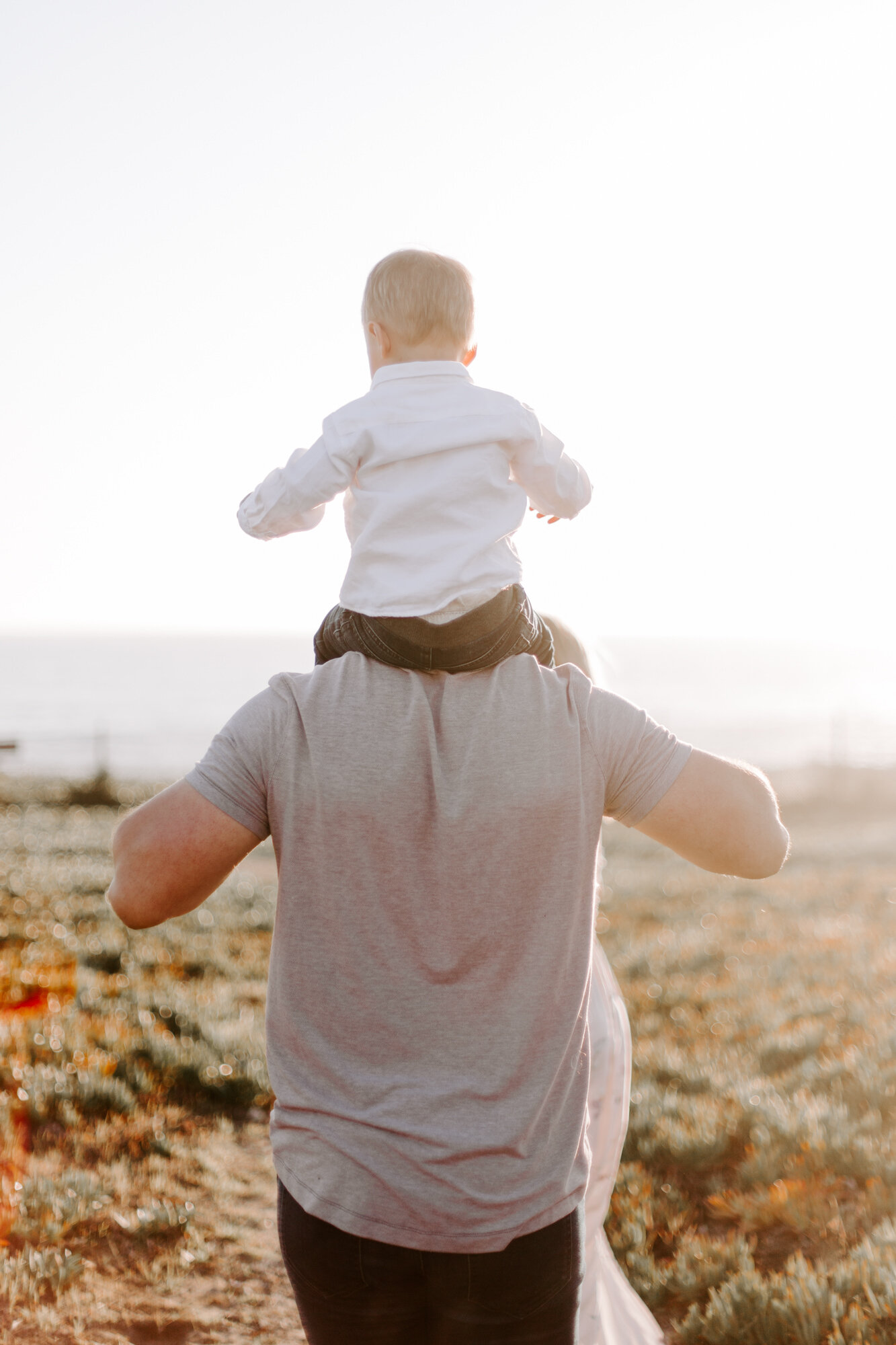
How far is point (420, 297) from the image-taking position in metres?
1.81

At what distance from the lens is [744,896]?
13031mm

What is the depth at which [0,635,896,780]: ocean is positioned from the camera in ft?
164

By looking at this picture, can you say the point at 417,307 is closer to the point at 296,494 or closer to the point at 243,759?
the point at 296,494

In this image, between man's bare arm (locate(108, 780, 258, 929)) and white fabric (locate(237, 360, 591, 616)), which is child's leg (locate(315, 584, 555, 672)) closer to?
white fabric (locate(237, 360, 591, 616))

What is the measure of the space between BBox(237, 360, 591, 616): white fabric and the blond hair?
0.24 ft

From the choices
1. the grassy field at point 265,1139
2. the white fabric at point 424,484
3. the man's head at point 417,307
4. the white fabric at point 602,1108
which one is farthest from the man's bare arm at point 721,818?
the grassy field at point 265,1139

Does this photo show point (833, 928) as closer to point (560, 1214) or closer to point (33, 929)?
point (33, 929)

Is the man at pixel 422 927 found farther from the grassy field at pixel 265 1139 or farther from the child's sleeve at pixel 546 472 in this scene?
the grassy field at pixel 265 1139

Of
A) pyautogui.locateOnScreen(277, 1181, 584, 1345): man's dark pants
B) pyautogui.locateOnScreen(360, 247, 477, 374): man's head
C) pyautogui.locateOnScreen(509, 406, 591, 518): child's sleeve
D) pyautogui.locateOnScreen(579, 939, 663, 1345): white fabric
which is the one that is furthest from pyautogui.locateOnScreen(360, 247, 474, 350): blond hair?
pyautogui.locateOnScreen(277, 1181, 584, 1345): man's dark pants

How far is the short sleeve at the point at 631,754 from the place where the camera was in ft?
5.22

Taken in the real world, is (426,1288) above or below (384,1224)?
below

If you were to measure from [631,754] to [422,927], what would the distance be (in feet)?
1.49

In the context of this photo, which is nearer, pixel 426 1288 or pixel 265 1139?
pixel 426 1288

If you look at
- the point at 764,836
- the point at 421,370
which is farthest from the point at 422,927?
the point at 421,370
